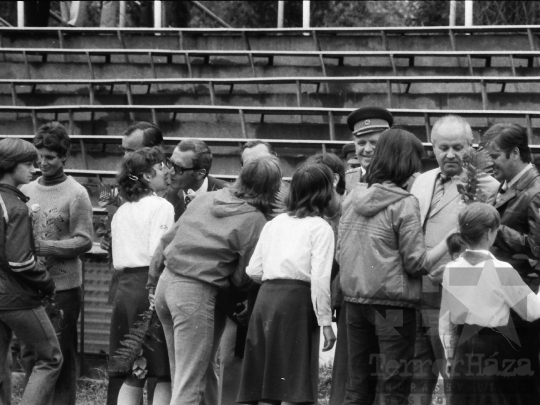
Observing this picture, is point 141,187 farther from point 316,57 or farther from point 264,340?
point 316,57

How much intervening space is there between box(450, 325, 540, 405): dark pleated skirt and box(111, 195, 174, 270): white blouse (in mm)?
1986

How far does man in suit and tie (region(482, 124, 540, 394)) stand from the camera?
471 centimetres

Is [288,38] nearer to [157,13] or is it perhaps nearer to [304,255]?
[157,13]

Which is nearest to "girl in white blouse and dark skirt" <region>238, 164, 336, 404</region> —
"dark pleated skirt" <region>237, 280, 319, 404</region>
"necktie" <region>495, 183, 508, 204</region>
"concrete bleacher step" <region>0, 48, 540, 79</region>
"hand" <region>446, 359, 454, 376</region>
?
"dark pleated skirt" <region>237, 280, 319, 404</region>

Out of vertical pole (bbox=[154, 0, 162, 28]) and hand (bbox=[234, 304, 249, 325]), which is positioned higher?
vertical pole (bbox=[154, 0, 162, 28])

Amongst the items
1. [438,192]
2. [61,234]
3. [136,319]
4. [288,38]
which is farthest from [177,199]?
[288,38]

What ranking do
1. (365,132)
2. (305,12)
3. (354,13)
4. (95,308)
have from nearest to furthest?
(365,132) < (95,308) < (305,12) < (354,13)

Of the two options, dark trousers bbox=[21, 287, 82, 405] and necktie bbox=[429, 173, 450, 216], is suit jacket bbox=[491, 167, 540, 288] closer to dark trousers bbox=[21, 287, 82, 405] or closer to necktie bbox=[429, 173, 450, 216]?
necktie bbox=[429, 173, 450, 216]

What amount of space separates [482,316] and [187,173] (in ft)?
7.68

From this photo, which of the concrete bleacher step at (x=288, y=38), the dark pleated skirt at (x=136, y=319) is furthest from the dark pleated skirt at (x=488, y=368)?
the concrete bleacher step at (x=288, y=38)

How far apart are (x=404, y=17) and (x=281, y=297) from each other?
1503 centimetres

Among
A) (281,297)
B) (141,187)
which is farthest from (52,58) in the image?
(281,297)

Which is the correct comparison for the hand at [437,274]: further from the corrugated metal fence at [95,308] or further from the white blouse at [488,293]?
the corrugated metal fence at [95,308]

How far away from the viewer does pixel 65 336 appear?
20.0 feet
